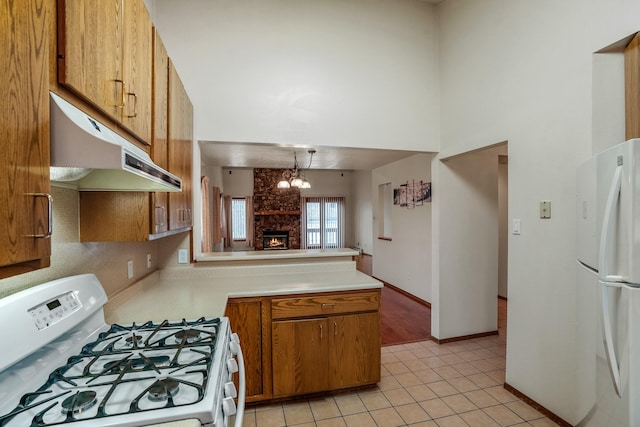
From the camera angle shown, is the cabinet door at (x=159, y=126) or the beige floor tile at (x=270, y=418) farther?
the beige floor tile at (x=270, y=418)

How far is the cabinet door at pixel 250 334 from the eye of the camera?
2025 mm

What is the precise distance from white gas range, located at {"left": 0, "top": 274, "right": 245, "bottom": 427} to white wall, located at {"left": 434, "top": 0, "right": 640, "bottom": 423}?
2.03m

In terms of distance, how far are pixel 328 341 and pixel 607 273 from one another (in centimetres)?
161

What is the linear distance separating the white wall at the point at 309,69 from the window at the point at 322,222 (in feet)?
21.8

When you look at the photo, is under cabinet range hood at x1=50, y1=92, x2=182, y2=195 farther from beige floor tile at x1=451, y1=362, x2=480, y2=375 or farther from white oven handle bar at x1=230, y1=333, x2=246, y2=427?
beige floor tile at x1=451, y1=362, x2=480, y2=375

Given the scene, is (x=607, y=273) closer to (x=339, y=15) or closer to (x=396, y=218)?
(x=339, y=15)

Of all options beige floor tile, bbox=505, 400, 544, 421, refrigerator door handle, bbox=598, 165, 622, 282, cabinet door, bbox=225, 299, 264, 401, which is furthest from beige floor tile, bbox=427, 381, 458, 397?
refrigerator door handle, bbox=598, 165, 622, 282

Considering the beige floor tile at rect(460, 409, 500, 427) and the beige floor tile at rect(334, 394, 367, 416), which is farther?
the beige floor tile at rect(334, 394, 367, 416)

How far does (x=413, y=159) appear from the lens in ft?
14.5

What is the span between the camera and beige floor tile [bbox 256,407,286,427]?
196 centimetres

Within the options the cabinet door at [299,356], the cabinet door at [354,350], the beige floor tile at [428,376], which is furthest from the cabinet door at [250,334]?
the beige floor tile at [428,376]

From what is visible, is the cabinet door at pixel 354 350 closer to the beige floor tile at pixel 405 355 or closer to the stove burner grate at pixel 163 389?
the beige floor tile at pixel 405 355


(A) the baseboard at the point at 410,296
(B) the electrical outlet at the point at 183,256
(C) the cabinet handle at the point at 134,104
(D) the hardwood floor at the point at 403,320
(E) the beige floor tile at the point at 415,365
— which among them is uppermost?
(C) the cabinet handle at the point at 134,104

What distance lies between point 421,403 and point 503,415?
54cm
